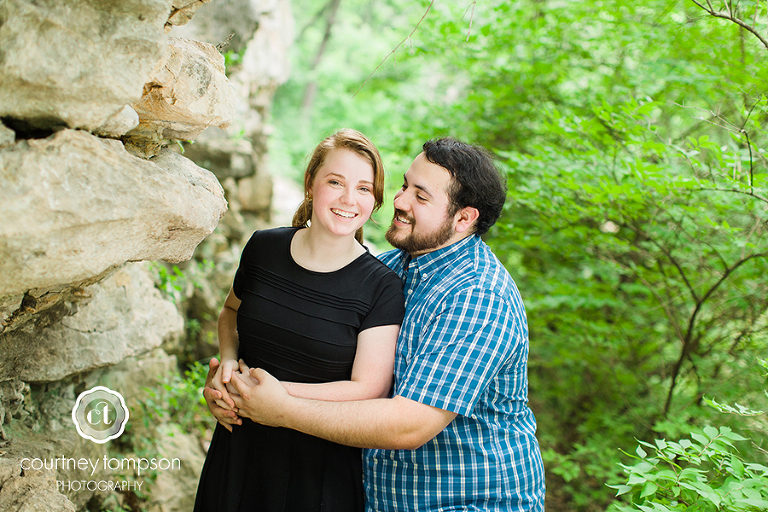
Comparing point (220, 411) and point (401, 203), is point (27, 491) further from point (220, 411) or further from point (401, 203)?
point (401, 203)

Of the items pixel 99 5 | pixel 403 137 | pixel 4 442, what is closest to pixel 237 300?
pixel 4 442

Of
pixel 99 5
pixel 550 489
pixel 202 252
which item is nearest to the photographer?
pixel 99 5

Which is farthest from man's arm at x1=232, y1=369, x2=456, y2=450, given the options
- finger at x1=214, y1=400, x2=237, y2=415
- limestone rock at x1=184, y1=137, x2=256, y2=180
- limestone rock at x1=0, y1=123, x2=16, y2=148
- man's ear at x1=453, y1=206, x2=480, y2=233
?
limestone rock at x1=184, y1=137, x2=256, y2=180

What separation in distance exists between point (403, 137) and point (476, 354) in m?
4.18

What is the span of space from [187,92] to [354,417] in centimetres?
133

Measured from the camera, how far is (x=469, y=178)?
2242mm

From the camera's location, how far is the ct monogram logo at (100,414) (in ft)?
8.27

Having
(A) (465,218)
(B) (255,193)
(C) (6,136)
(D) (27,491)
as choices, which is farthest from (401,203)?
(B) (255,193)

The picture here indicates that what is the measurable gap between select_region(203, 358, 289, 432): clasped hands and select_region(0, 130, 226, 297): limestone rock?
65cm

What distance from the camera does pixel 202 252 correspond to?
214 inches

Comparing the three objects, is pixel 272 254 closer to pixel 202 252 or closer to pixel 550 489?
pixel 202 252

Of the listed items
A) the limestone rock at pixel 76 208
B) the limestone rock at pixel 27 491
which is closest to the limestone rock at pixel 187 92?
the limestone rock at pixel 76 208

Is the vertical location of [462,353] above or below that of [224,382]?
above

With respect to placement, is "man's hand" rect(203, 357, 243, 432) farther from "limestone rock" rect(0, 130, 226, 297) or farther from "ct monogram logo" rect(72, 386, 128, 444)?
"ct monogram logo" rect(72, 386, 128, 444)
